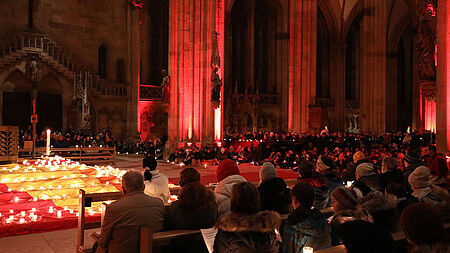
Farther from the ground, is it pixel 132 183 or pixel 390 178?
pixel 132 183

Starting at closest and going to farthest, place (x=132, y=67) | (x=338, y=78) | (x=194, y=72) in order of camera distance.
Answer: (x=194, y=72) < (x=132, y=67) < (x=338, y=78)

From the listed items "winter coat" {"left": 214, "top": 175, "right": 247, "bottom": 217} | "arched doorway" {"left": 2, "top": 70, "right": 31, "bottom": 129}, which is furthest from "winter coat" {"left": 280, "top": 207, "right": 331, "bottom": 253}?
"arched doorway" {"left": 2, "top": 70, "right": 31, "bottom": 129}

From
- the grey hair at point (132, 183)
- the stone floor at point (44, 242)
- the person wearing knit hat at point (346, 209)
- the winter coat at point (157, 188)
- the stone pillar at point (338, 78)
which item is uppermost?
the stone pillar at point (338, 78)

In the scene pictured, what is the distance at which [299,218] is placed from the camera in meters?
3.37

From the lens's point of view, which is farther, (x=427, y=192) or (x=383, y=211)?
(x=427, y=192)

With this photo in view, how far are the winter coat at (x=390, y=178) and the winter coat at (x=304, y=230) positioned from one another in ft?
8.81

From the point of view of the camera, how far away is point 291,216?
3.42 m

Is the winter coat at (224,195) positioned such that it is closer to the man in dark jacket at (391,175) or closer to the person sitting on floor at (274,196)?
the person sitting on floor at (274,196)

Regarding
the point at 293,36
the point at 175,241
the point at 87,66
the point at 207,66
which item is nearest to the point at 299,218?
the point at 175,241

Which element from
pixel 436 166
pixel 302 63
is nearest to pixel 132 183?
pixel 436 166

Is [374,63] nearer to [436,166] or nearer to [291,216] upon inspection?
[436,166]

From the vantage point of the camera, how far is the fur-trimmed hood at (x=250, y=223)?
9.53ft

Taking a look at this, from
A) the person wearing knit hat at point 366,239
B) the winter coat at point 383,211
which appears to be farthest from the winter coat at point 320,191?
the person wearing knit hat at point 366,239

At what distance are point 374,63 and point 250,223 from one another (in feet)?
78.0
